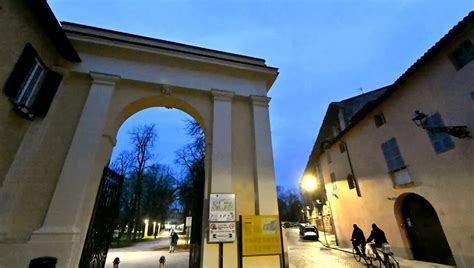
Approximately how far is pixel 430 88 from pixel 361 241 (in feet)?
23.8

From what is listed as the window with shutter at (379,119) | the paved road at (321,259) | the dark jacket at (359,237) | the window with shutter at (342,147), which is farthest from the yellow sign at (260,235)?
the window with shutter at (342,147)

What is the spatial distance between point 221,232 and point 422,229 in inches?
411

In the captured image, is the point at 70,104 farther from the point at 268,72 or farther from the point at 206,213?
the point at 268,72

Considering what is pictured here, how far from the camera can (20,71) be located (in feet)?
13.6

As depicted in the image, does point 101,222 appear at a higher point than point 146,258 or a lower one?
higher

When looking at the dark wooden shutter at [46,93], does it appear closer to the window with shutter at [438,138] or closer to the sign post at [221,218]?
the sign post at [221,218]

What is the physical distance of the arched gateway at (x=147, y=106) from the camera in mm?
4160

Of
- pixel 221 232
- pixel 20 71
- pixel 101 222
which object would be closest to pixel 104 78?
pixel 20 71

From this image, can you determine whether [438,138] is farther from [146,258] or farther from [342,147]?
[146,258]

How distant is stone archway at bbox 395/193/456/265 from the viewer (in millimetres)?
8617

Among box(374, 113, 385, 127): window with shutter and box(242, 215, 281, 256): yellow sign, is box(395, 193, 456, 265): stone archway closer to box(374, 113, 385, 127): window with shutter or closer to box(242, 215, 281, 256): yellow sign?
box(374, 113, 385, 127): window with shutter

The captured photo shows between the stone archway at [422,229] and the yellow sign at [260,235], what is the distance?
8.65m

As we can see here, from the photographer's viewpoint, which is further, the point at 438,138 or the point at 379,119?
the point at 379,119

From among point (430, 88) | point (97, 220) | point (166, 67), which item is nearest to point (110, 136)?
point (97, 220)
